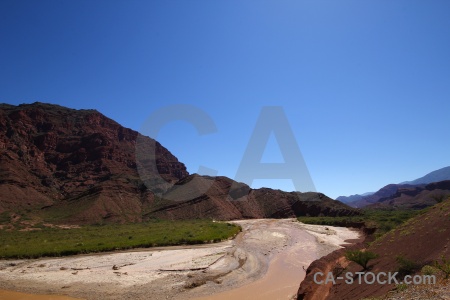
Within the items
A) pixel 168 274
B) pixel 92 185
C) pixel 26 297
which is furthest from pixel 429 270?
pixel 92 185

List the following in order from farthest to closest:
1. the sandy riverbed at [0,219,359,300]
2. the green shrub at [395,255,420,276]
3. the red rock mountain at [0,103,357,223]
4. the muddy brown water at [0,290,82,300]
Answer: the red rock mountain at [0,103,357,223] → the sandy riverbed at [0,219,359,300] → the muddy brown water at [0,290,82,300] → the green shrub at [395,255,420,276]

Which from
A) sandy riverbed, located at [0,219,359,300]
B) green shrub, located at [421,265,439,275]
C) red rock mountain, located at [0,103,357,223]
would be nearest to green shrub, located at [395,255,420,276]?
green shrub, located at [421,265,439,275]

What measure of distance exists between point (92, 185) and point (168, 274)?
9137 centimetres

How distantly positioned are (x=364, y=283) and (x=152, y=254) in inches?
768

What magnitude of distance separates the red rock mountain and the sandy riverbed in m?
46.8

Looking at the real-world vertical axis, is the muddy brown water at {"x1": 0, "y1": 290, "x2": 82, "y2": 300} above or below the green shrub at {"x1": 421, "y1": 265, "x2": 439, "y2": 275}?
below

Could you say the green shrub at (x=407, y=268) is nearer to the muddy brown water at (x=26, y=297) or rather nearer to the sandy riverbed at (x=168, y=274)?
the sandy riverbed at (x=168, y=274)

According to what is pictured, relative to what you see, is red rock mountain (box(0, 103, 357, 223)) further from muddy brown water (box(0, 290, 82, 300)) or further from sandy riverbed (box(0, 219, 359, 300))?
muddy brown water (box(0, 290, 82, 300))

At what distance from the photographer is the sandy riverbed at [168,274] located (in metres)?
16.2

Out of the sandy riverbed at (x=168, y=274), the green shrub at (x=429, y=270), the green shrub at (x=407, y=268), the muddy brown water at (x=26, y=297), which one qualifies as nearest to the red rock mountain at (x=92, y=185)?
the sandy riverbed at (x=168, y=274)

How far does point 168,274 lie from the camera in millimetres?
19500

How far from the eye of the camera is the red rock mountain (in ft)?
245

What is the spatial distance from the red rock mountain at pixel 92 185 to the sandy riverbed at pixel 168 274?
46771 millimetres

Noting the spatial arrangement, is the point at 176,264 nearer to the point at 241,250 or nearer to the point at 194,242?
the point at 241,250
